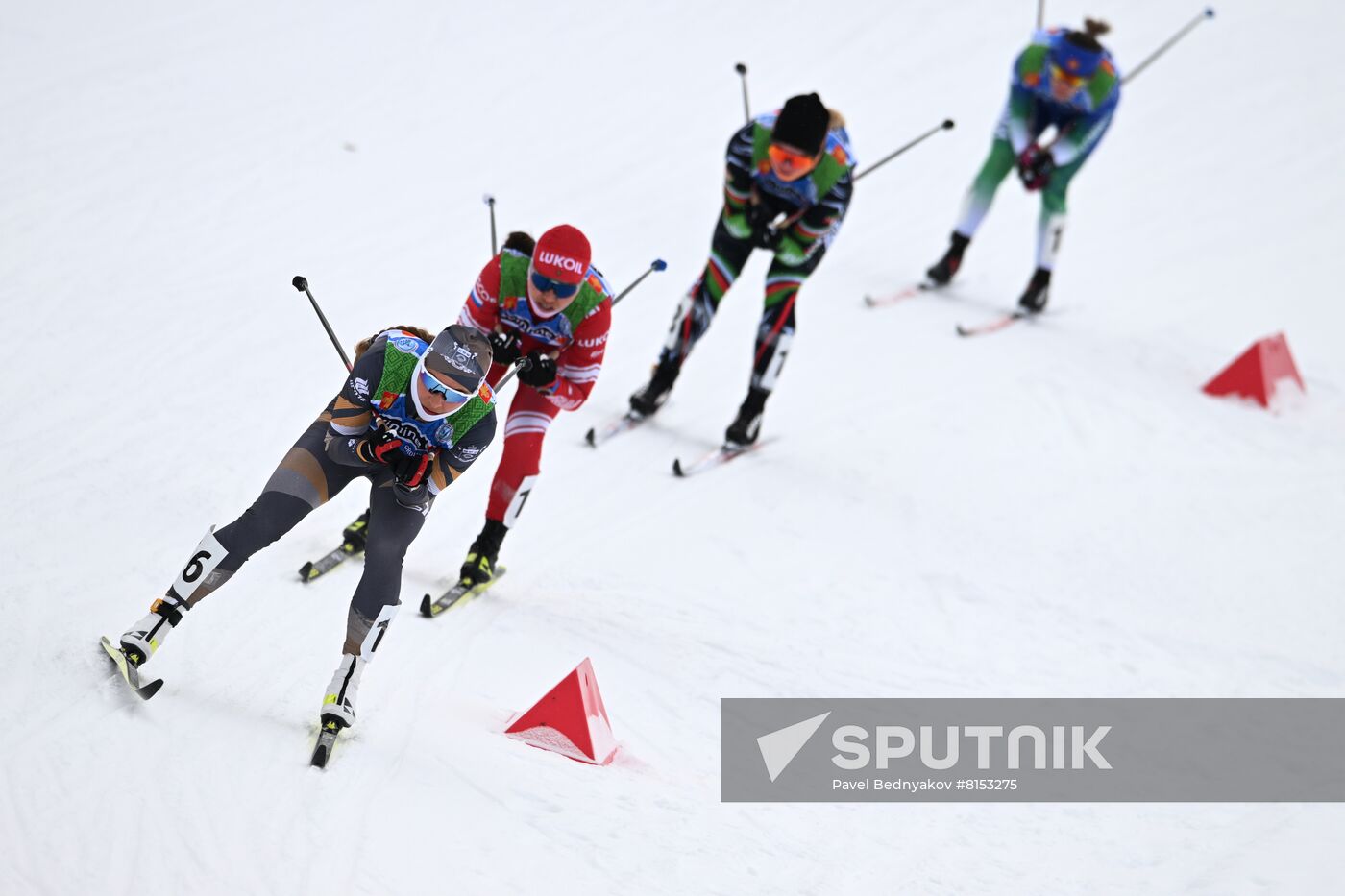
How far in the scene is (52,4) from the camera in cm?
1039

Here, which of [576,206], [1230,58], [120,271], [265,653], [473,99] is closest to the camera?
[265,653]

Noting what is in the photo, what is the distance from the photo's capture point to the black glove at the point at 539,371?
5703 mm

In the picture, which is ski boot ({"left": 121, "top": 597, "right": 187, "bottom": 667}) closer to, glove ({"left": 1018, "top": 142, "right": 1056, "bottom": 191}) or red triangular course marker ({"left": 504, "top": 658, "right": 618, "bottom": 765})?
red triangular course marker ({"left": 504, "top": 658, "right": 618, "bottom": 765})

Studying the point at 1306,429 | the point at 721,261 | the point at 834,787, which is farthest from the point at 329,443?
the point at 1306,429

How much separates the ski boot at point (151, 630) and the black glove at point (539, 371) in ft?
5.90

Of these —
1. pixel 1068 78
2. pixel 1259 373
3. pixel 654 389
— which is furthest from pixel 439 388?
pixel 1259 373

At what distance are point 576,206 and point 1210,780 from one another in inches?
237

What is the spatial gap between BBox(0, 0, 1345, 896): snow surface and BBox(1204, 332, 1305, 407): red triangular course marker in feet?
0.61

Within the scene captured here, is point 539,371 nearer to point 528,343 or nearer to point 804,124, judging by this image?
point 528,343

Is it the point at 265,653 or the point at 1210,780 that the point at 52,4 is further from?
the point at 1210,780

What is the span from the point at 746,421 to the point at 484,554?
7.23ft
